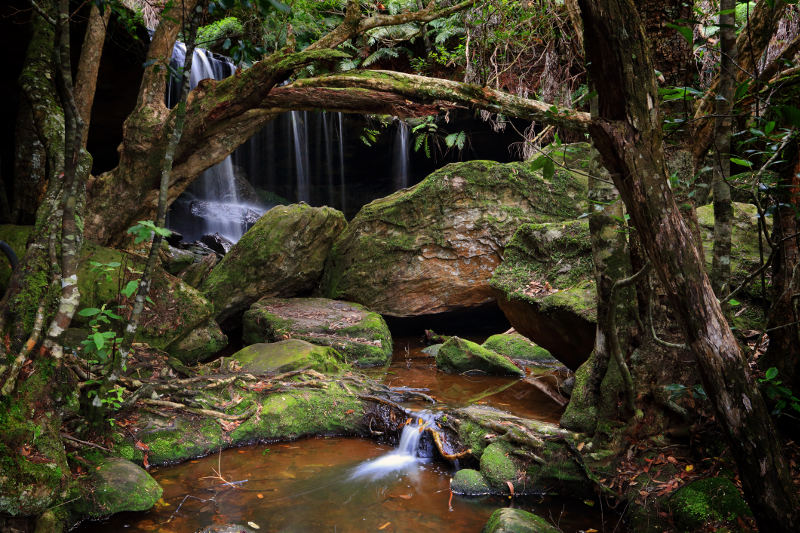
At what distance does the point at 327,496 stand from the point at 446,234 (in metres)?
5.73

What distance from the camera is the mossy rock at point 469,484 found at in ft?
12.5

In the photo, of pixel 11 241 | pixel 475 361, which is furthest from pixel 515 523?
pixel 11 241

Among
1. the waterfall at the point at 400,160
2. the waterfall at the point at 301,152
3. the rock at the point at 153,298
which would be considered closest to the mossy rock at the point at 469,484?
the rock at the point at 153,298

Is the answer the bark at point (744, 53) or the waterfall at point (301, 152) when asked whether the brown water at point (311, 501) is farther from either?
the waterfall at point (301, 152)

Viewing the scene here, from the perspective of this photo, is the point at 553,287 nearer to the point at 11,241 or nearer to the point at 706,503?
the point at 706,503

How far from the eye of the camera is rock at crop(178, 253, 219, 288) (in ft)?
29.4

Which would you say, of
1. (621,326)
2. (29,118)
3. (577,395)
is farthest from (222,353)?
(621,326)

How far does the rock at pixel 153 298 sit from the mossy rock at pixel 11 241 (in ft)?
2.15

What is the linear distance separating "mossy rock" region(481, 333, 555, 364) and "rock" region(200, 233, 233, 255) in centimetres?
744

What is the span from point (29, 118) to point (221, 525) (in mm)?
6048

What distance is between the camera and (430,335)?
29.7 ft

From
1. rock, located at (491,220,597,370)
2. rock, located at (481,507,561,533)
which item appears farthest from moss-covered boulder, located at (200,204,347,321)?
rock, located at (481,507,561,533)

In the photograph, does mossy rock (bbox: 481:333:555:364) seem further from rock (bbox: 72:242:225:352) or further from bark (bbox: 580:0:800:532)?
bark (bbox: 580:0:800:532)

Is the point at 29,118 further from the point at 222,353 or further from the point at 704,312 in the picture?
the point at 704,312
